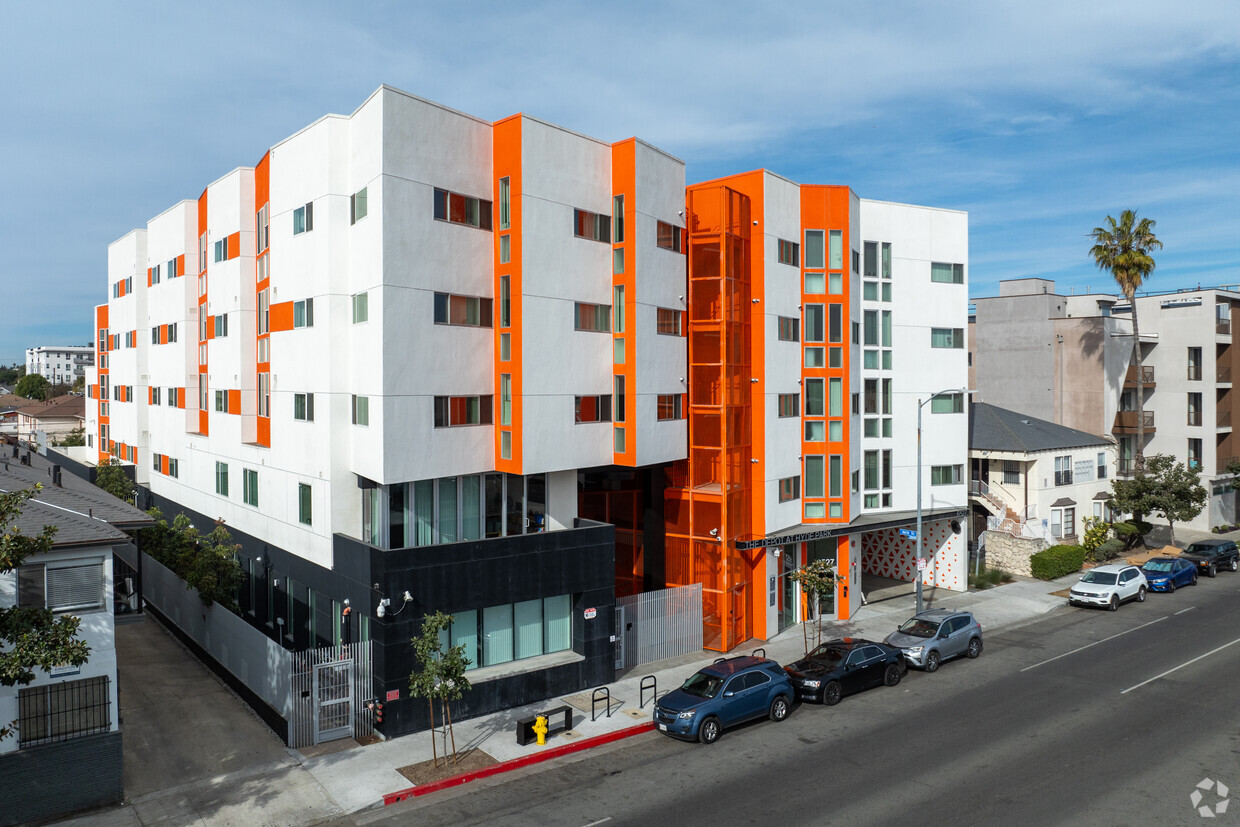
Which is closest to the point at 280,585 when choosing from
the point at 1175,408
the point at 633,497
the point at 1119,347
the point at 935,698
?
the point at 633,497

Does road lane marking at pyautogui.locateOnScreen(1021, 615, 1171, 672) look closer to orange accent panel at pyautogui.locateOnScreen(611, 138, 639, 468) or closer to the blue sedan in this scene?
the blue sedan

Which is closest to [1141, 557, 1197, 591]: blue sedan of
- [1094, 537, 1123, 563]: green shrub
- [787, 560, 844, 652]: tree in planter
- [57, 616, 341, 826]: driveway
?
[1094, 537, 1123, 563]: green shrub

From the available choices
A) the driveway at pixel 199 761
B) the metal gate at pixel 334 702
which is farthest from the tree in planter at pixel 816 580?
the driveway at pixel 199 761

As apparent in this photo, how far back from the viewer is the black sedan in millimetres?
24047

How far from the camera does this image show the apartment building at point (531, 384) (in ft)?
77.0

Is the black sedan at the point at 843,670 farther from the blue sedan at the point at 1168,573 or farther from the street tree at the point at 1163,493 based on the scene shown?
the street tree at the point at 1163,493

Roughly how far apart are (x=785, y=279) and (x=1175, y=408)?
40144 mm

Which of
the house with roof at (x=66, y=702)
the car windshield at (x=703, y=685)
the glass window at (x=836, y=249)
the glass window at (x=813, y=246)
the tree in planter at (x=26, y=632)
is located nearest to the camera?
the tree in planter at (x=26, y=632)

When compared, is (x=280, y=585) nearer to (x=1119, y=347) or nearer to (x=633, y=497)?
(x=633, y=497)

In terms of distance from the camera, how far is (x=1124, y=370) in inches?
2131

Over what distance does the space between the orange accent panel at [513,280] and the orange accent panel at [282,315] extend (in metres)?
7.86

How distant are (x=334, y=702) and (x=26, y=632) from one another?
8924 millimetres

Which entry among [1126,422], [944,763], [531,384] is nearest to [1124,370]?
[1126,422]

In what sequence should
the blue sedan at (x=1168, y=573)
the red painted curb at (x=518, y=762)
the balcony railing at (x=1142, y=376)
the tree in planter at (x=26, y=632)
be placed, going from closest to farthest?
1. the tree in planter at (x=26, y=632)
2. the red painted curb at (x=518, y=762)
3. the blue sedan at (x=1168, y=573)
4. the balcony railing at (x=1142, y=376)
